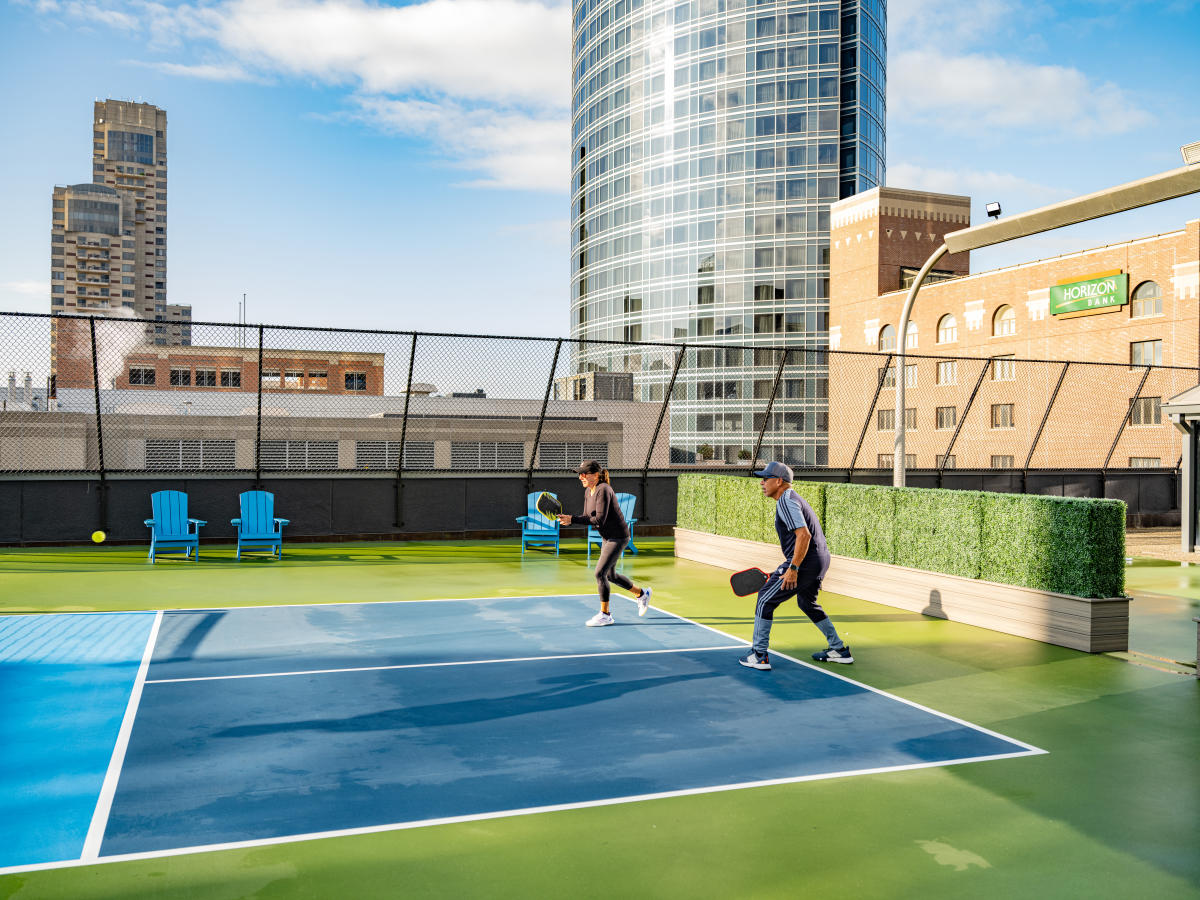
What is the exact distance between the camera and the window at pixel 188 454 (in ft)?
59.8

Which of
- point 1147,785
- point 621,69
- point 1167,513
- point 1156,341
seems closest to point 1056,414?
point 1156,341

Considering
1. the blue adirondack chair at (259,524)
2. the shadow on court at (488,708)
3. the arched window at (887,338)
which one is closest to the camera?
the shadow on court at (488,708)

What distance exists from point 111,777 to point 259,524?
11791 millimetres

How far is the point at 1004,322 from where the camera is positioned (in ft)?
189

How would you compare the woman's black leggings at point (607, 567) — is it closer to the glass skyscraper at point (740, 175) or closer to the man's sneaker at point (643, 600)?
the man's sneaker at point (643, 600)

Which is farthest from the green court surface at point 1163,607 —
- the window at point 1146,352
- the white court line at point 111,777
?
the window at point 1146,352

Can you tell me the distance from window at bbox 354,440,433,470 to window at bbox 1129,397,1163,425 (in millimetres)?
35915

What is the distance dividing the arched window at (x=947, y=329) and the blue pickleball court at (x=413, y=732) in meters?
56.5

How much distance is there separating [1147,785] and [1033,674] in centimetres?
303

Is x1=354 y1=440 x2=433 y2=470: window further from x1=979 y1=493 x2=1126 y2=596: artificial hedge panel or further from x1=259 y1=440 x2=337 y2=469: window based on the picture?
x1=979 y1=493 x2=1126 y2=596: artificial hedge panel

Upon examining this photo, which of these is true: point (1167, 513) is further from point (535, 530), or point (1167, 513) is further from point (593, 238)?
point (593, 238)

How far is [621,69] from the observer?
9731 centimetres

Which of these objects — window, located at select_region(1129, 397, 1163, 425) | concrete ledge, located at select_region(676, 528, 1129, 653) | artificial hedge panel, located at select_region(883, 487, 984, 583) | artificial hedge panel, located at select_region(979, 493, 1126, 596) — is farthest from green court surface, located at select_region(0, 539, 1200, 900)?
window, located at select_region(1129, 397, 1163, 425)

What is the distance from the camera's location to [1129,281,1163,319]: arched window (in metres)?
46.4
